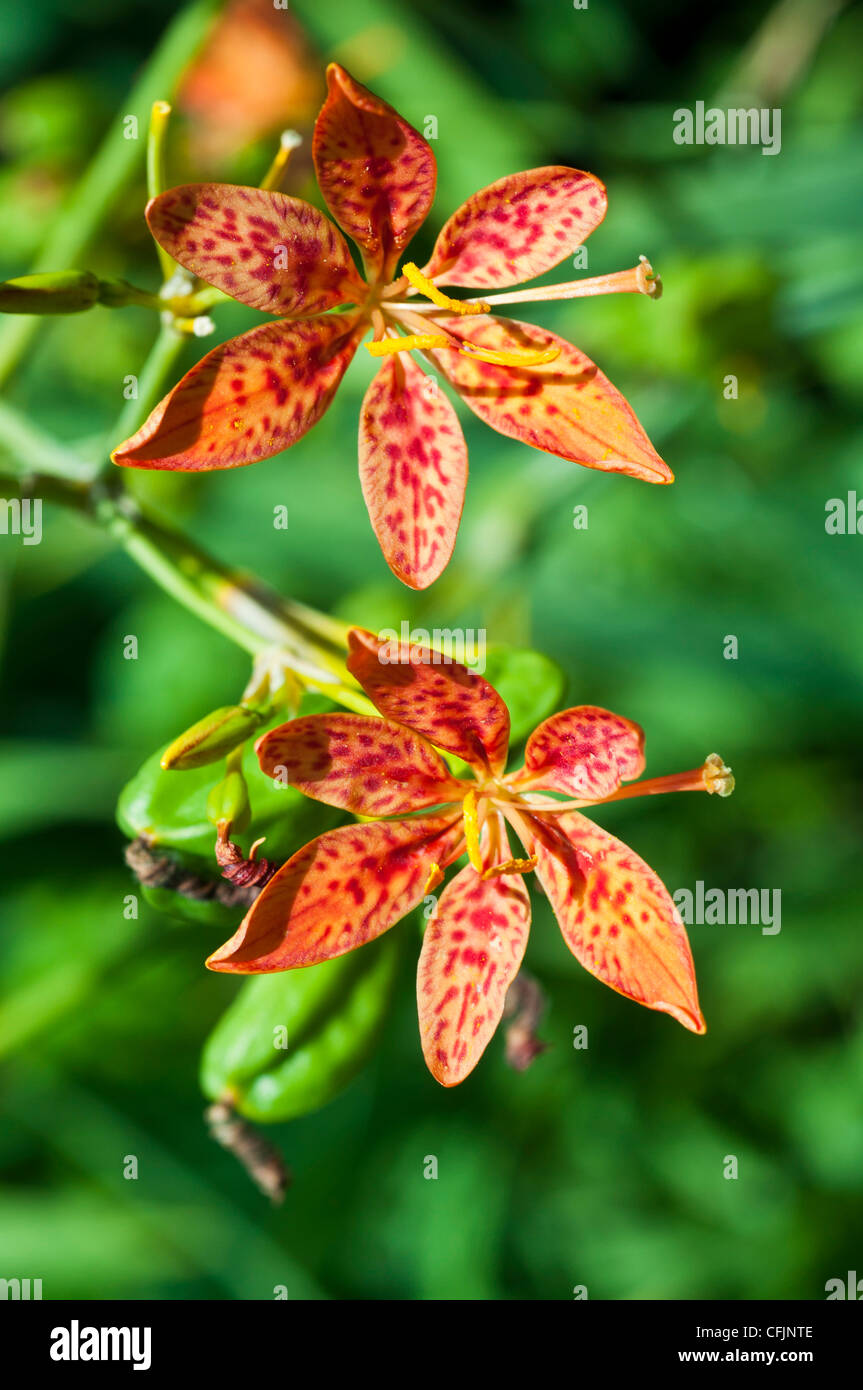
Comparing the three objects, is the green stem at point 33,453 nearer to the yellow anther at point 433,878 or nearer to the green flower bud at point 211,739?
the green flower bud at point 211,739

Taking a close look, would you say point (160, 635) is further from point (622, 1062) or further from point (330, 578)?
point (622, 1062)

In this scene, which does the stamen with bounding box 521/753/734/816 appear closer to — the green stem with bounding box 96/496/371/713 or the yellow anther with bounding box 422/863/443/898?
the yellow anther with bounding box 422/863/443/898

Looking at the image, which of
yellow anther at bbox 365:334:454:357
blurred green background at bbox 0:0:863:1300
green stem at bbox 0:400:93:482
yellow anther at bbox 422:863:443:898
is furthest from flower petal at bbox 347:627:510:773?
blurred green background at bbox 0:0:863:1300

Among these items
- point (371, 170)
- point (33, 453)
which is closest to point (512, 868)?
point (371, 170)

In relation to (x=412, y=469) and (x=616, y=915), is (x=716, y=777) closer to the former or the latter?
(x=616, y=915)
